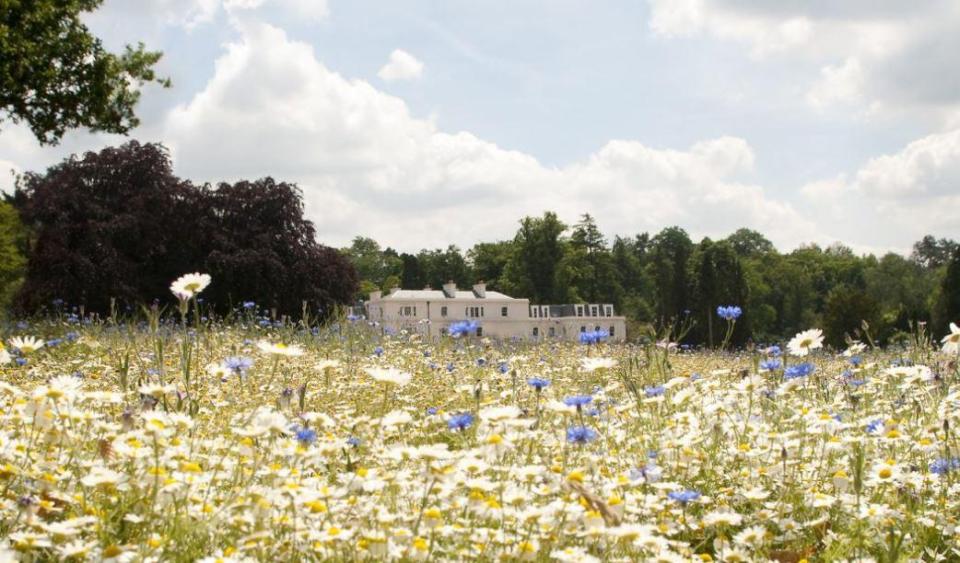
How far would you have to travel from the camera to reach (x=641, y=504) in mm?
Answer: 3383

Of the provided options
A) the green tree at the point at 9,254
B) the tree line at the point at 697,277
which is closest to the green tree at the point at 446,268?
the tree line at the point at 697,277

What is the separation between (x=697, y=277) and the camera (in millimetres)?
58688

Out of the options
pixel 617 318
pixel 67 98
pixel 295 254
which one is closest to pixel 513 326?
pixel 617 318

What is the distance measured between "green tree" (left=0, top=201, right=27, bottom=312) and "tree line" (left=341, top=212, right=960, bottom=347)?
1871cm

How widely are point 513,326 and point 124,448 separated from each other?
2560 inches

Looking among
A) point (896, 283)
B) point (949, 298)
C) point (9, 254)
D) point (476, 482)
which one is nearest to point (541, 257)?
point (949, 298)

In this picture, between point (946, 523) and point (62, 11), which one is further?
point (62, 11)

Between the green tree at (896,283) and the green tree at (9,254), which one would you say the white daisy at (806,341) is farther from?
the green tree at (896,283)

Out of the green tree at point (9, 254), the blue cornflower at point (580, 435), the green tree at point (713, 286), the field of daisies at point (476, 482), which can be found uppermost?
the green tree at point (9, 254)

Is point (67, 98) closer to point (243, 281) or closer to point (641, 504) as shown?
point (243, 281)

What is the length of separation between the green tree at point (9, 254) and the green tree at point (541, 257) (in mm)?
38657

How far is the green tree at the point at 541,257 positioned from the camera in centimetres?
7325

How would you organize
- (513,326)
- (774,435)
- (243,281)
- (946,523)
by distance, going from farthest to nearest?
(513,326), (243,281), (774,435), (946,523)

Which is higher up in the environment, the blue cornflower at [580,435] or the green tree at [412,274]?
the green tree at [412,274]
